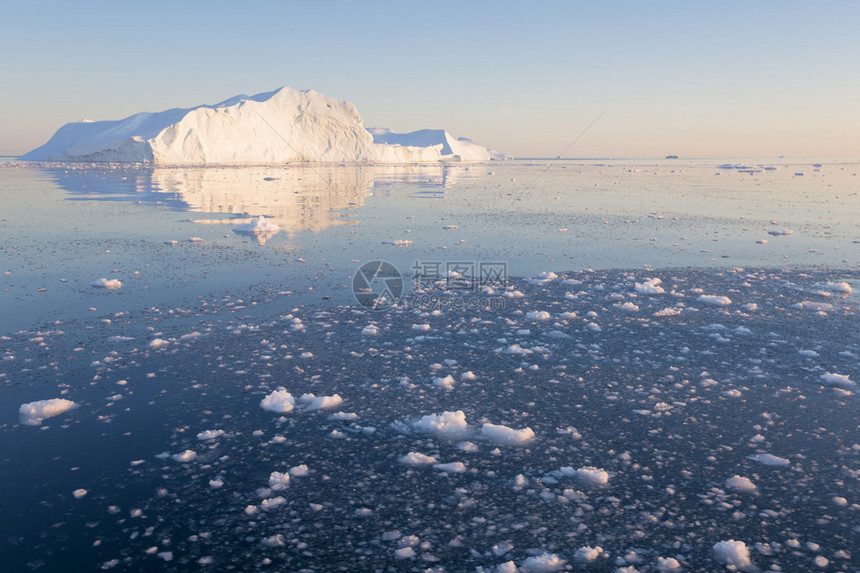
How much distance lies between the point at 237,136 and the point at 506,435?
62.8 meters

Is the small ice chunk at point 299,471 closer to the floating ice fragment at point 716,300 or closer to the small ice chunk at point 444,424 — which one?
the small ice chunk at point 444,424

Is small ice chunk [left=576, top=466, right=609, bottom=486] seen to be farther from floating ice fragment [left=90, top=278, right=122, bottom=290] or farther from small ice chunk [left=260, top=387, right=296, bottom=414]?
floating ice fragment [left=90, top=278, right=122, bottom=290]

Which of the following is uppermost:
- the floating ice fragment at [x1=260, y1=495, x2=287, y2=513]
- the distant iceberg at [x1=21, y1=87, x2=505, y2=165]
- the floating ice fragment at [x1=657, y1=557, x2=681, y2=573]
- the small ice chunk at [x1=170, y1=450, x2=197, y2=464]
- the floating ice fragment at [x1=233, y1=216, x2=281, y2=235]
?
the distant iceberg at [x1=21, y1=87, x2=505, y2=165]

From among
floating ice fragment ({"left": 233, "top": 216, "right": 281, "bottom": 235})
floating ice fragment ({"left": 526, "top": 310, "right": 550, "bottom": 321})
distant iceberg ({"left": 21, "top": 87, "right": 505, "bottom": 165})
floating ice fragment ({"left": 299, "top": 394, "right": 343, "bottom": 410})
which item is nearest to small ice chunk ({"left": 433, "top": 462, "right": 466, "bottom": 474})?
floating ice fragment ({"left": 299, "top": 394, "right": 343, "bottom": 410})

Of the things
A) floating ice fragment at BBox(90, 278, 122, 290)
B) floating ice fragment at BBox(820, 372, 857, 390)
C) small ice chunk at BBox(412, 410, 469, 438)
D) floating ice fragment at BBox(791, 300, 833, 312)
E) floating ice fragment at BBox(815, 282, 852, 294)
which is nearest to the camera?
small ice chunk at BBox(412, 410, 469, 438)

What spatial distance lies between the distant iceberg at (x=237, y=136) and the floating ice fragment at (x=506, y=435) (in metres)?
57.0

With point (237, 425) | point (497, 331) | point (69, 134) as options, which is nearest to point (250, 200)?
point (497, 331)

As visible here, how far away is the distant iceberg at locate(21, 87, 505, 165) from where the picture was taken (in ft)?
181

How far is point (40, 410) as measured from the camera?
4.30m

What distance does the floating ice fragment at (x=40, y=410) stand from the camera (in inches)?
166

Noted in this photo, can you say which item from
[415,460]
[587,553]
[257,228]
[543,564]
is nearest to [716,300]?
[415,460]

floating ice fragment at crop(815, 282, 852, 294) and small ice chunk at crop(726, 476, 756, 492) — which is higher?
floating ice fragment at crop(815, 282, 852, 294)

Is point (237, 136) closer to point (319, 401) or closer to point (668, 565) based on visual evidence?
point (319, 401)

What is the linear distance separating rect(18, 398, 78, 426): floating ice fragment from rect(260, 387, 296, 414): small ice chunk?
1.48 meters
